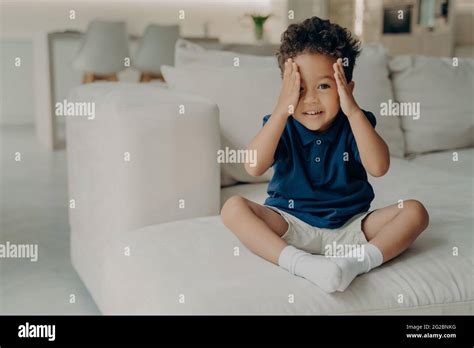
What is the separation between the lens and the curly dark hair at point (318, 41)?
51.4 inches

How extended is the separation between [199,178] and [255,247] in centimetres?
38

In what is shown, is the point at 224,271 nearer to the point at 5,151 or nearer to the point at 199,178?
the point at 199,178

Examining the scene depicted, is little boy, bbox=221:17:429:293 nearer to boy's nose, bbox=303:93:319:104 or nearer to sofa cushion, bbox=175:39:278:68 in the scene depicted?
boy's nose, bbox=303:93:319:104

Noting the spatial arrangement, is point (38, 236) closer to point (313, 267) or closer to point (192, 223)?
point (192, 223)

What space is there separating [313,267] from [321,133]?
1.11 feet

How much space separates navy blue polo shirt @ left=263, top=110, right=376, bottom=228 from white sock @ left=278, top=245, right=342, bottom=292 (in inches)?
6.8

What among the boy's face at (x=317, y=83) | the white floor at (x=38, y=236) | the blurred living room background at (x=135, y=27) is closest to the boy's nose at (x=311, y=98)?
the boy's face at (x=317, y=83)

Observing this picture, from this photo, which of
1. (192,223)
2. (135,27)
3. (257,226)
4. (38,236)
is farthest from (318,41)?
(135,27)

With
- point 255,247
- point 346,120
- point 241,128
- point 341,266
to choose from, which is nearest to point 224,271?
point 255,247

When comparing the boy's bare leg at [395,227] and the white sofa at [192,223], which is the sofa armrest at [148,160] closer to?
the white sofa at [192,223]

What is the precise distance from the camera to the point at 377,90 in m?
2.17

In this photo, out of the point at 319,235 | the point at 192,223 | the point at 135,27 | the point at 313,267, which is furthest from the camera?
Result: the point at 135,27
